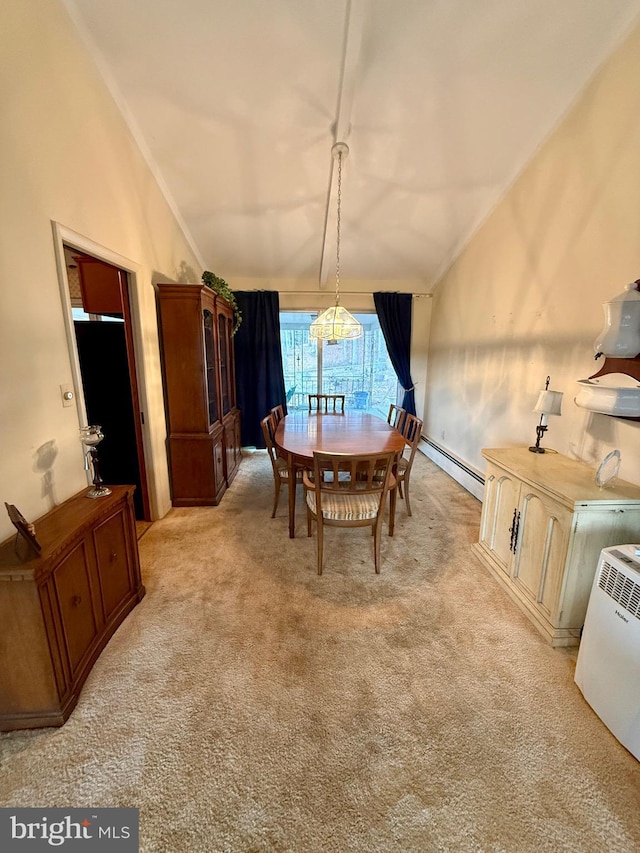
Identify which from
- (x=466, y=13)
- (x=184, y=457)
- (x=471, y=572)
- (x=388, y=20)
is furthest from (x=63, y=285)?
(x=471, y=572)

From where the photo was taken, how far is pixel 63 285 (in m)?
1.79

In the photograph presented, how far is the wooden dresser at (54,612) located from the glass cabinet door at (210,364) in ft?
5.57

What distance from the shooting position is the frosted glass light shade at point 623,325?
1.83 m

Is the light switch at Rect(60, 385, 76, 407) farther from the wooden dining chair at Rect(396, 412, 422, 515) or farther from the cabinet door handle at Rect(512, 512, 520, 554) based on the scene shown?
the cabinet door handle at Rect(512, 512, 520, 554)

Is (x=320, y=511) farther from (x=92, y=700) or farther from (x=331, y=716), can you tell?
(x=92, y=700)

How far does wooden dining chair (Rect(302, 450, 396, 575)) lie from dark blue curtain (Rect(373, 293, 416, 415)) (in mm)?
2964

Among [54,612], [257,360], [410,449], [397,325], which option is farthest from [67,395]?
[397,325]

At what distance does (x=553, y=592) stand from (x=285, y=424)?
2442 millimetres

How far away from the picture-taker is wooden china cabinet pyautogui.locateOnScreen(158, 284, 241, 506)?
2.99 m

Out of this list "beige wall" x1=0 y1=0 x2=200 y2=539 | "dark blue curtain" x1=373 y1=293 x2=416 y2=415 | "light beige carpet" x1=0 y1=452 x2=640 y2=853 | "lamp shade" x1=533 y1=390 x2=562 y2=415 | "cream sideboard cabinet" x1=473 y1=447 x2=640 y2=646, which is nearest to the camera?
"light beige carpet" x1=0 y1=452 x2=640 y2=853

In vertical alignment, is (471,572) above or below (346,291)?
below

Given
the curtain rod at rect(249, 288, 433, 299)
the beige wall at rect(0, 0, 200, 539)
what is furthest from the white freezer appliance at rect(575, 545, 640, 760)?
the curtain rod at rect(249, 288, 433, 299)

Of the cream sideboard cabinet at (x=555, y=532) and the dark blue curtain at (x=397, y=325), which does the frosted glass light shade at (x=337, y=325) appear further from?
the dark blue curtain at (x=397, y=325)

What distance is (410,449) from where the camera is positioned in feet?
10.1
